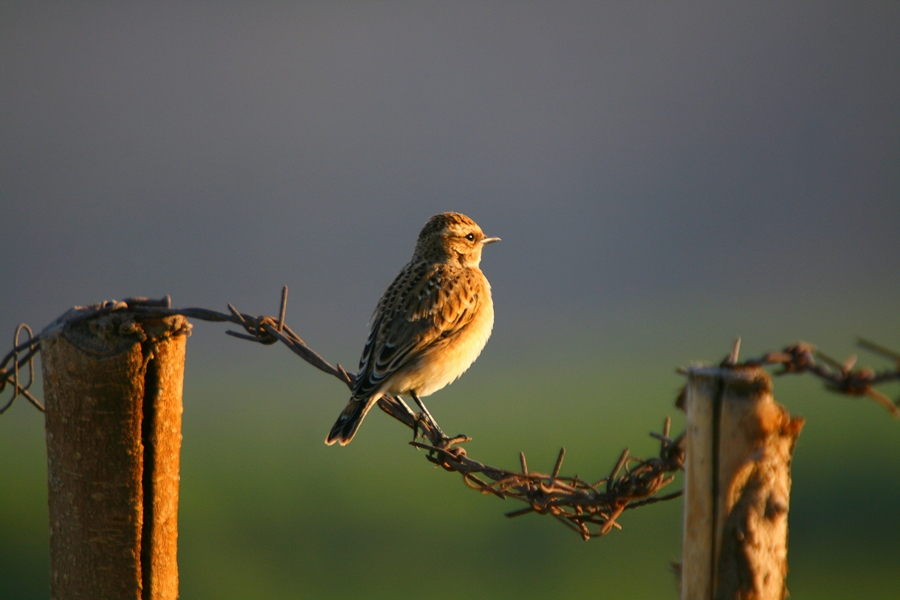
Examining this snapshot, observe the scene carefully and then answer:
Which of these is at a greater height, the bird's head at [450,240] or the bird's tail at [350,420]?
the bird's head at [450,240]

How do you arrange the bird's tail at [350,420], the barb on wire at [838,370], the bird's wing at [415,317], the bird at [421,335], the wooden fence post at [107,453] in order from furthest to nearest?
the bird's wing at [415,317] → the bird at [421,335] → the bird's tail at [350,420] → the wooden fence post at [107,453] → the barb on wire at [838,370]

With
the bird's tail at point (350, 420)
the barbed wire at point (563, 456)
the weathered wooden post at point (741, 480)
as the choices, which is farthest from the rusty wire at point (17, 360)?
the weathered wooden post at point (741, 480)

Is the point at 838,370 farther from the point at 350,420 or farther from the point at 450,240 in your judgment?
the point at 450,240

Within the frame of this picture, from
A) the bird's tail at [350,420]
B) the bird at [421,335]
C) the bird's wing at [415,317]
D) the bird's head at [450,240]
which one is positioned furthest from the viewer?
the bird's head at [450,240]

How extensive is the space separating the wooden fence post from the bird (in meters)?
1.56

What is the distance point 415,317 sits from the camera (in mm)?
5160

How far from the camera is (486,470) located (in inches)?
118

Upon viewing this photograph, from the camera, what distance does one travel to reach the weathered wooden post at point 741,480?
1961 millimetres

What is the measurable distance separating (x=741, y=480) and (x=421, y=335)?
10.7 feet

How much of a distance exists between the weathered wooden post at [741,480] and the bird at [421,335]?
2.83 meters

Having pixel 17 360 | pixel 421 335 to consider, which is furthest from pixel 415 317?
pixel 17 360

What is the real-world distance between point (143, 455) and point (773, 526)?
2.32 m

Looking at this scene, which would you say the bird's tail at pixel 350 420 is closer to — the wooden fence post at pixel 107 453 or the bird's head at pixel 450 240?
the wooden fence post at pixel 107 453

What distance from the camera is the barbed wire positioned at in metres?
1.82
